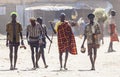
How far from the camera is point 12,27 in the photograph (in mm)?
14977

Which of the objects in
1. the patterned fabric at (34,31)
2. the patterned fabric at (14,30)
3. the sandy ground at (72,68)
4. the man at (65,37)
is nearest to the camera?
the sandy ground at (72,68)

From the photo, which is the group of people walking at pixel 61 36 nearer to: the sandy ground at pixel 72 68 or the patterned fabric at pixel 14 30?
the patterned fabric at pixel 14 30

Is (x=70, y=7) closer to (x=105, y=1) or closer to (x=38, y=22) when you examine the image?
(x=105, y=1)

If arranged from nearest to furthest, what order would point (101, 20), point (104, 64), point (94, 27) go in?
point (94, 27)
point (104, 64)
point (101, 20)

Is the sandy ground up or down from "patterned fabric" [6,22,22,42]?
down

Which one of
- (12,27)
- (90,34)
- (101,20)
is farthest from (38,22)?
(101,20)

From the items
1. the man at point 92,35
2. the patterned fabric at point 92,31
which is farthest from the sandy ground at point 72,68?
the patterned fabric at point 92,31

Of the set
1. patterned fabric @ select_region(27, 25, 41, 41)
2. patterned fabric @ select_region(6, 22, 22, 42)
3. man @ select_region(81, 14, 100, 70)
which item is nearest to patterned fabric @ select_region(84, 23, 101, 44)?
man @ select_region(81, 14, 100, 70)

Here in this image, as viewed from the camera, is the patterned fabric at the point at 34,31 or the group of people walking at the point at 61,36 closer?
the group of people walking at the point at 61,36

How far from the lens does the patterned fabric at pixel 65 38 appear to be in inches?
569

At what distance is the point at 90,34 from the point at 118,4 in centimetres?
3744

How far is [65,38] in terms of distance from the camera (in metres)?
14.6

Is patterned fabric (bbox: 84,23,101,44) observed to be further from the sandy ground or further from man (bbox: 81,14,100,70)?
the sandy ground

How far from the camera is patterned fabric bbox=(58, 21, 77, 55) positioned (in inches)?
569
